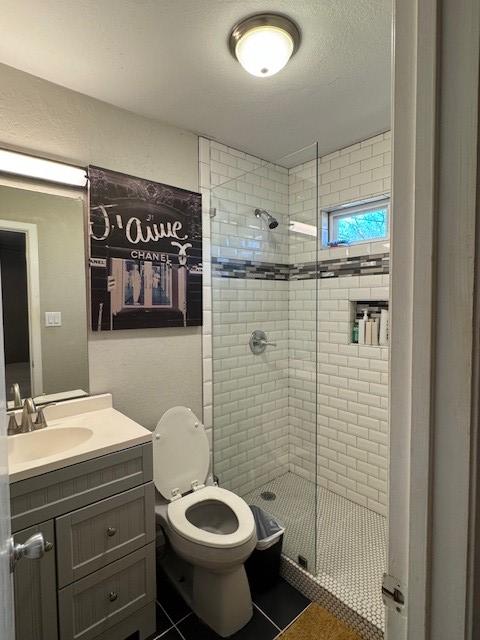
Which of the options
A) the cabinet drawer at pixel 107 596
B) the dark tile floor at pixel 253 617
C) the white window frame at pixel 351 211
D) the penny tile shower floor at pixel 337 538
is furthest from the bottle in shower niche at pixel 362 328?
the cabinet drawer at pixel 107 596

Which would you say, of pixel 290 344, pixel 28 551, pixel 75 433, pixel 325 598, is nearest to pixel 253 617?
pixel 325 598

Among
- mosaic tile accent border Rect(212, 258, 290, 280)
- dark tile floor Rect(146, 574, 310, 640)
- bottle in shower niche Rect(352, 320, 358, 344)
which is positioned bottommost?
dark tile floor Rect(146, 574, 310, 640)

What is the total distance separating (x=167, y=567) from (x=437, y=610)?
1.82 m

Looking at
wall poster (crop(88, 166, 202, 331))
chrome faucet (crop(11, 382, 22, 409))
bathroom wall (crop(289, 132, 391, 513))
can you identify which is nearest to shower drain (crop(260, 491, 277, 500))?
bathroom wall (crop(289, 132, 391, 513))

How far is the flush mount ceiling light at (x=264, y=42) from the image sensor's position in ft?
4.08

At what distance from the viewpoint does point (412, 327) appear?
462 millimetres

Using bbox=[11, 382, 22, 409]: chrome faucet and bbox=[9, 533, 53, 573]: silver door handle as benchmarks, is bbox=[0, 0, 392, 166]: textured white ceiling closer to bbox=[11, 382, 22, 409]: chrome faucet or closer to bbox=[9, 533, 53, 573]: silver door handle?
bbox=[11, 382, 22, 409]: chrome faucet

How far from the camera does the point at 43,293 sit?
5.30ft

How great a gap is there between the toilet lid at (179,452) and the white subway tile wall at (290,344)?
0.25 metres

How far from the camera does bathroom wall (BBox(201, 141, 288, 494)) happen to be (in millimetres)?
2285

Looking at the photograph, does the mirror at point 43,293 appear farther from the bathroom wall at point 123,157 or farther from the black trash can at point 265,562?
the black trash can at point 265,562

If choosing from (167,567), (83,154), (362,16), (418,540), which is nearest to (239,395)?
(167,567)

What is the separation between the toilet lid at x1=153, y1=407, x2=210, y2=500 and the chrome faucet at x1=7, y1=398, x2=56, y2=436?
0.58 m

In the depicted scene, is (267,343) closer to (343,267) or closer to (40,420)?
(343,267)
